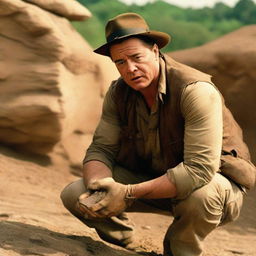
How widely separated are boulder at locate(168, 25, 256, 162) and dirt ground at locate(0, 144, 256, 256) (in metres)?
0.74

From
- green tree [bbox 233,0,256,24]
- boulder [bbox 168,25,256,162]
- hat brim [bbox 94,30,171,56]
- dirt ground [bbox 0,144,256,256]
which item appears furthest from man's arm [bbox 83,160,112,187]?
green tree [bbox 233,0,256,24]

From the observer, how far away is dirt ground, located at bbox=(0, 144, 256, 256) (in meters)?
3.26

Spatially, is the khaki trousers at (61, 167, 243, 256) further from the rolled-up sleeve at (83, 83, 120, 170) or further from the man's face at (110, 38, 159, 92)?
the man's face at (110, 38, 159, 92)

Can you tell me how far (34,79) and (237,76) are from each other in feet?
6.39

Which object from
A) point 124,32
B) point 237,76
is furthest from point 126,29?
point 237,76

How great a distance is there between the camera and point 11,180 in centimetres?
531

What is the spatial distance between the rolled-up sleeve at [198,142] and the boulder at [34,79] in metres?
2.61

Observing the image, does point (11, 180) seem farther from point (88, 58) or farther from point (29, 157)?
point (88, 58)

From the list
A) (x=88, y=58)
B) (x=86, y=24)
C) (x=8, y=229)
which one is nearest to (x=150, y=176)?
(x=8, y=229)

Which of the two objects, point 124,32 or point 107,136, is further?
point 107,136

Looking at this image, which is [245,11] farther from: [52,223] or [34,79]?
[52,223]

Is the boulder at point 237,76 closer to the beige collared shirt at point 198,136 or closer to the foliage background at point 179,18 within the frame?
the beige collared shirt at point 198,136

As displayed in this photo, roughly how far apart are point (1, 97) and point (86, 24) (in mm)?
6639

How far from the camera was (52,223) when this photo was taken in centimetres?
400
